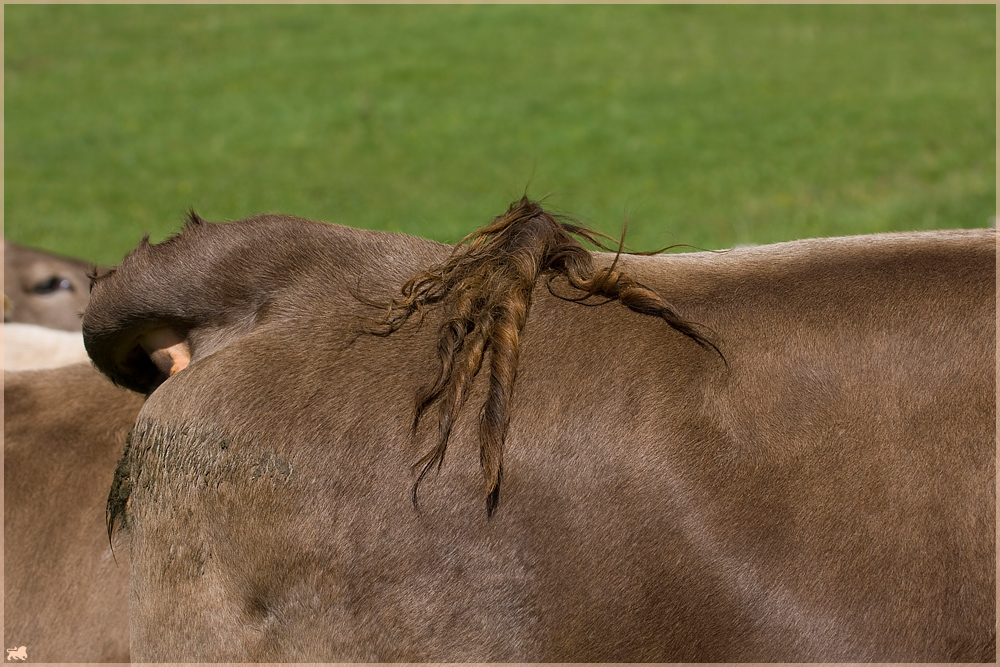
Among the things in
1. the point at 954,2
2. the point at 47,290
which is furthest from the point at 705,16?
the point at 47,290

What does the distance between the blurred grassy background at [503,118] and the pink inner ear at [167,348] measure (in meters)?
3.75

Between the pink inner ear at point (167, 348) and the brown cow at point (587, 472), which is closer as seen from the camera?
the brown cow at point (587, 472)

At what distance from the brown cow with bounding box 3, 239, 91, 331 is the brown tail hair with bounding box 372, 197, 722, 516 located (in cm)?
424

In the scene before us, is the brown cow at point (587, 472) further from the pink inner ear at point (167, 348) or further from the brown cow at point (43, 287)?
the brown cow at point (43, 287)

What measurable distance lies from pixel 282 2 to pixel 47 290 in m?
11.7

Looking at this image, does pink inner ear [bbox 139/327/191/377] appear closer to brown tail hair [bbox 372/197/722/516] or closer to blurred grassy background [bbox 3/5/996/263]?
brown tail hair [bbox 372/197/722/516]

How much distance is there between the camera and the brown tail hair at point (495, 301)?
4.96ft

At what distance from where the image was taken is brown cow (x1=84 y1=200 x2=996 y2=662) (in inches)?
57.6

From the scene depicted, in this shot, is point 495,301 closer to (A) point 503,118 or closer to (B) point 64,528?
(B) point 64,528

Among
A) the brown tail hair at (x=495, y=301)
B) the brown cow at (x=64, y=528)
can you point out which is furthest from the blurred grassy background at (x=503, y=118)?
the brown tail hair at (x=495, y=301)

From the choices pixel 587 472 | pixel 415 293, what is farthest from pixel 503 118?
pixel 587 472

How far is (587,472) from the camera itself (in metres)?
1.49

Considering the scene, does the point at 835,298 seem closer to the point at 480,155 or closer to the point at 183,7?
the point at 480,155

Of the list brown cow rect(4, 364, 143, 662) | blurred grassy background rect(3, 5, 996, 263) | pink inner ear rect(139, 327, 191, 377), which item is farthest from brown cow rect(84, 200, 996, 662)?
blurred grassy background rect(3, 5, 996, 263)
